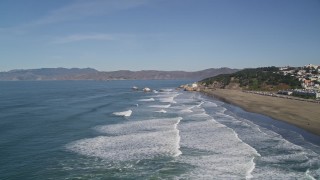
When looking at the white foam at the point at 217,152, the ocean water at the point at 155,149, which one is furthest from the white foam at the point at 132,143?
the white foam at the point at 217,152

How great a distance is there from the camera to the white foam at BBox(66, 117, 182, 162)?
80.2ft

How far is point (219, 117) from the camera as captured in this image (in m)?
43.3

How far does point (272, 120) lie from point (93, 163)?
26.1 meters

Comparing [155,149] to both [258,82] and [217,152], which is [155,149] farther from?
[258,82]

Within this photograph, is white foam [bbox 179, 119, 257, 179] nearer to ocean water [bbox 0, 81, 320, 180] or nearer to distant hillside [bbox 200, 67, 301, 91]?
ocean water [bbox 0, 81, 320, 180]

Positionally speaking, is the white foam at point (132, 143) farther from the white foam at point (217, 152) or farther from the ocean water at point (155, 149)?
the white foam at point (217, 152)

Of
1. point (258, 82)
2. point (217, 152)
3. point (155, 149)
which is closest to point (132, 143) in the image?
point (155, 149)

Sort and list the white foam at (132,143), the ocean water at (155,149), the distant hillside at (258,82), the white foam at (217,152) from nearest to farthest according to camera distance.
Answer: the white foam at (217,152)
the ocean water at (155,149)
the white foam at (132,143)
the distant hillside at (258,82)

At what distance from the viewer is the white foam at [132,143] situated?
24.5 m

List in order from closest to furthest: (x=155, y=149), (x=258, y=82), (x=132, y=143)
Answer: (x=155, y=149) < (x=132, y=143) < (x=258, y=82)

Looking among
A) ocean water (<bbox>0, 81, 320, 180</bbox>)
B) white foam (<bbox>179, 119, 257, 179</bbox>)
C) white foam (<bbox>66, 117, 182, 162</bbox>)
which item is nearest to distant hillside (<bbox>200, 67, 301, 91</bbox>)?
ocean water (<bbox>0, 81, 320, 180</bbox>)

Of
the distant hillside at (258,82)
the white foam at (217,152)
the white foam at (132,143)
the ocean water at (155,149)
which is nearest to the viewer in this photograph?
the white foam at (217,152)

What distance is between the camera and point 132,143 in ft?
91.4

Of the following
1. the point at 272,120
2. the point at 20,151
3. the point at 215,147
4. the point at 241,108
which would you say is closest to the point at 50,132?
the point at 20,151
